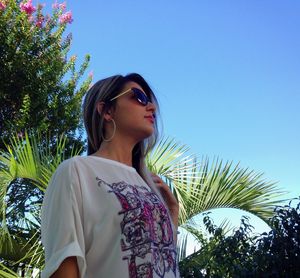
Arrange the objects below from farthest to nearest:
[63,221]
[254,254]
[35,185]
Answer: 1. [35,185]
2. [254,254]
3. [63,221]

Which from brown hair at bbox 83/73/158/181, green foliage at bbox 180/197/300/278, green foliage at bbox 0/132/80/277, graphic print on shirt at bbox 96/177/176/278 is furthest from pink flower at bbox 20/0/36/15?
graphic print on shirt at bbox 96/177/176/278

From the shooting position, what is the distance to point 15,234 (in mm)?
4875

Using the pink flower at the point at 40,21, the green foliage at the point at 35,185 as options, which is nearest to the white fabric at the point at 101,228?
the green foliage at the point at 35,185

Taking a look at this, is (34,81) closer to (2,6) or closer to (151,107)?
(2,6)

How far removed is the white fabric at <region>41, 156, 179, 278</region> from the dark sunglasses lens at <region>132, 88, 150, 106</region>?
1.01 ft

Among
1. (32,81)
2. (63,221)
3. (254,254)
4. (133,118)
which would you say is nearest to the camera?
(63,221)

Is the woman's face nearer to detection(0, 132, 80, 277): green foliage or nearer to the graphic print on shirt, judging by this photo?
the graphic print on shirt

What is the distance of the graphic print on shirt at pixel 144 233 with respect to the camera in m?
1.28

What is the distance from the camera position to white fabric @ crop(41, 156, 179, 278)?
125 centimetres

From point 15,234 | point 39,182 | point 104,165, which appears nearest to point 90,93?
point 104,165

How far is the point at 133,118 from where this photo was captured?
1585 mm

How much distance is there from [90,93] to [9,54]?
257 inches

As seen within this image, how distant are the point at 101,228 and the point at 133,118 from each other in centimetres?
43

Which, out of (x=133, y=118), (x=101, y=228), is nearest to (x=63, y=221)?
(x=101, y=228)
